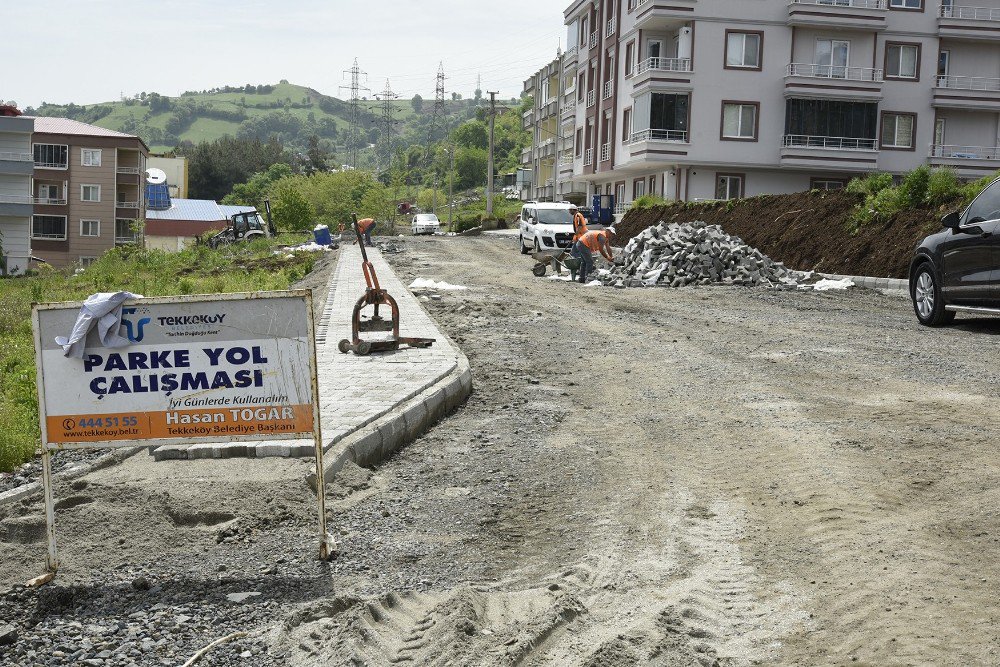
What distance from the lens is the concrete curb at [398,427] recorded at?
647 centimetres

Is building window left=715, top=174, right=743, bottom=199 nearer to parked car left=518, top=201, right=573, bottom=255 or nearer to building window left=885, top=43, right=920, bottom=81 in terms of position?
building window left=885, top=43, right=920, bottom=81

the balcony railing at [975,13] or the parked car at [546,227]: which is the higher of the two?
the balcony railing at [975,13]

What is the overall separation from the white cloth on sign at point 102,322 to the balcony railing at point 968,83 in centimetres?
5052

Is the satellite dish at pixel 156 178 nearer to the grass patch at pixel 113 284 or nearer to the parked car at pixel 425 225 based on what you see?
the parked car at pixel 425 225

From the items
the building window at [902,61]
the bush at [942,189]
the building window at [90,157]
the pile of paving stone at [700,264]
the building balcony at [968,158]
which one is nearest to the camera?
the bush at [942,189]

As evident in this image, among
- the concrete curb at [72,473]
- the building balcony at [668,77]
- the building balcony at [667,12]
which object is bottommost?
the concrete curb at [72,473]

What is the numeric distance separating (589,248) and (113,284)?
560 inches

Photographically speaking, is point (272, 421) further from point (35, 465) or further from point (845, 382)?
point (845, 382)

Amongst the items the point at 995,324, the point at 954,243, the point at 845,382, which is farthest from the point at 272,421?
the point at 995,324

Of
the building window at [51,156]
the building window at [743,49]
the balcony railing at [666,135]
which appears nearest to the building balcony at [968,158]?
the building window at [743,49]

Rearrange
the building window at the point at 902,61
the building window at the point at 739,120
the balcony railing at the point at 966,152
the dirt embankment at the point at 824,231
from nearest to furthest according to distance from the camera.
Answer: the dirt embankment at the point at 824,231 → the building window at the point at 739,120 → the building window at the point at 902,61 → the balcony railing at the point at 966,152

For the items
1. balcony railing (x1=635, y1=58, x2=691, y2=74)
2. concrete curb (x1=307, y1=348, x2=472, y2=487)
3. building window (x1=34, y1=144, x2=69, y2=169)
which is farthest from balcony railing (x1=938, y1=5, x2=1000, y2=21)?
building window (x1=34, y1=144, x2=69, y2=169)

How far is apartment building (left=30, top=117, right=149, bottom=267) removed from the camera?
2963 inches

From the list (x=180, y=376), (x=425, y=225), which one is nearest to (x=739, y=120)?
(x=425, y=225)
